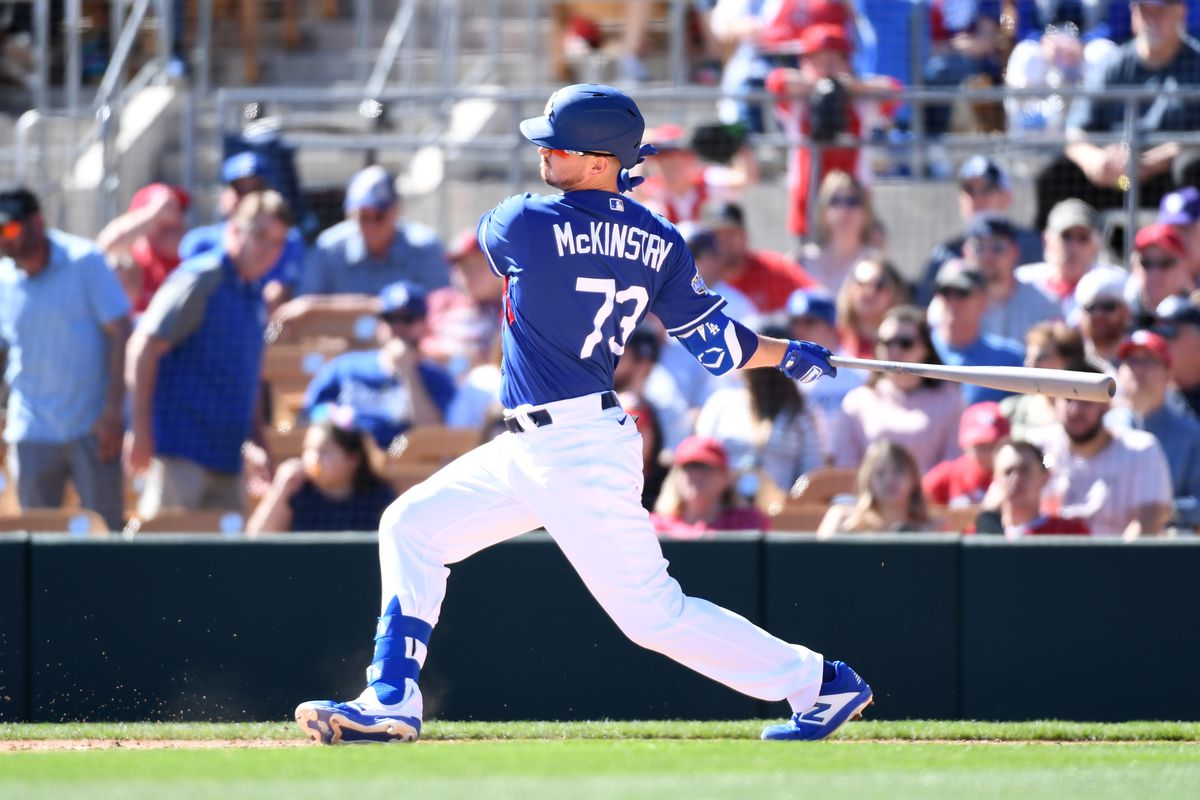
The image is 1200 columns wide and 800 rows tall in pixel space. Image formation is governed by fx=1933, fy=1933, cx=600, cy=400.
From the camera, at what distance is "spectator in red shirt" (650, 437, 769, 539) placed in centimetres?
783

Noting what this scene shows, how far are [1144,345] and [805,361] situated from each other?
2.99 meters

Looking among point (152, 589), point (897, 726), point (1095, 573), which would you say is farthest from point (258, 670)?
point (1095, 573)

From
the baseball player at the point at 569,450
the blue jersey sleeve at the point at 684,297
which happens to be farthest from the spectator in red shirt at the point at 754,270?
the baseball player at the point at 569,450

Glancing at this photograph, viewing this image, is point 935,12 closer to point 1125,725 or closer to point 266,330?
point 266,330

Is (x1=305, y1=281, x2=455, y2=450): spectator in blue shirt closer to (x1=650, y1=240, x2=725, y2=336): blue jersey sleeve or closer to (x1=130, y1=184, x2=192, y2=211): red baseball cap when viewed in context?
(x1=130, y1=184, x2=192, y2=211): red baseball cap

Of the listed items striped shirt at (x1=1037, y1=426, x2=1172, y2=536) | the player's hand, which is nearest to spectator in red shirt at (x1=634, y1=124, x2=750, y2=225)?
striped shirt at (x1=1037, y1=426, x2=1172, y2=536)

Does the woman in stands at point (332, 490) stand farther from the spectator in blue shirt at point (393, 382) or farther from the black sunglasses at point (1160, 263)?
the black sunglasses at point (1160, 263)

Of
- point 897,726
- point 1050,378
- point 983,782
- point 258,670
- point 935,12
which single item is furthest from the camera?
point 935,12

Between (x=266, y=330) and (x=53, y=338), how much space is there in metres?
1.26

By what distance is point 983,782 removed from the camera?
4875 mm

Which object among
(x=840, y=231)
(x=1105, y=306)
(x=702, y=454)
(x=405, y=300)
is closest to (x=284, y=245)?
(x=405, y=300)

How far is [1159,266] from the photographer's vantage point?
30.4 feet

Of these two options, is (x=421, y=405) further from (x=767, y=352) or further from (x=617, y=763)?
(x=617, y=763)

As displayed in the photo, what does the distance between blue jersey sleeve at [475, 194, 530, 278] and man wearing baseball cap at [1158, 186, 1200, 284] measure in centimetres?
507
